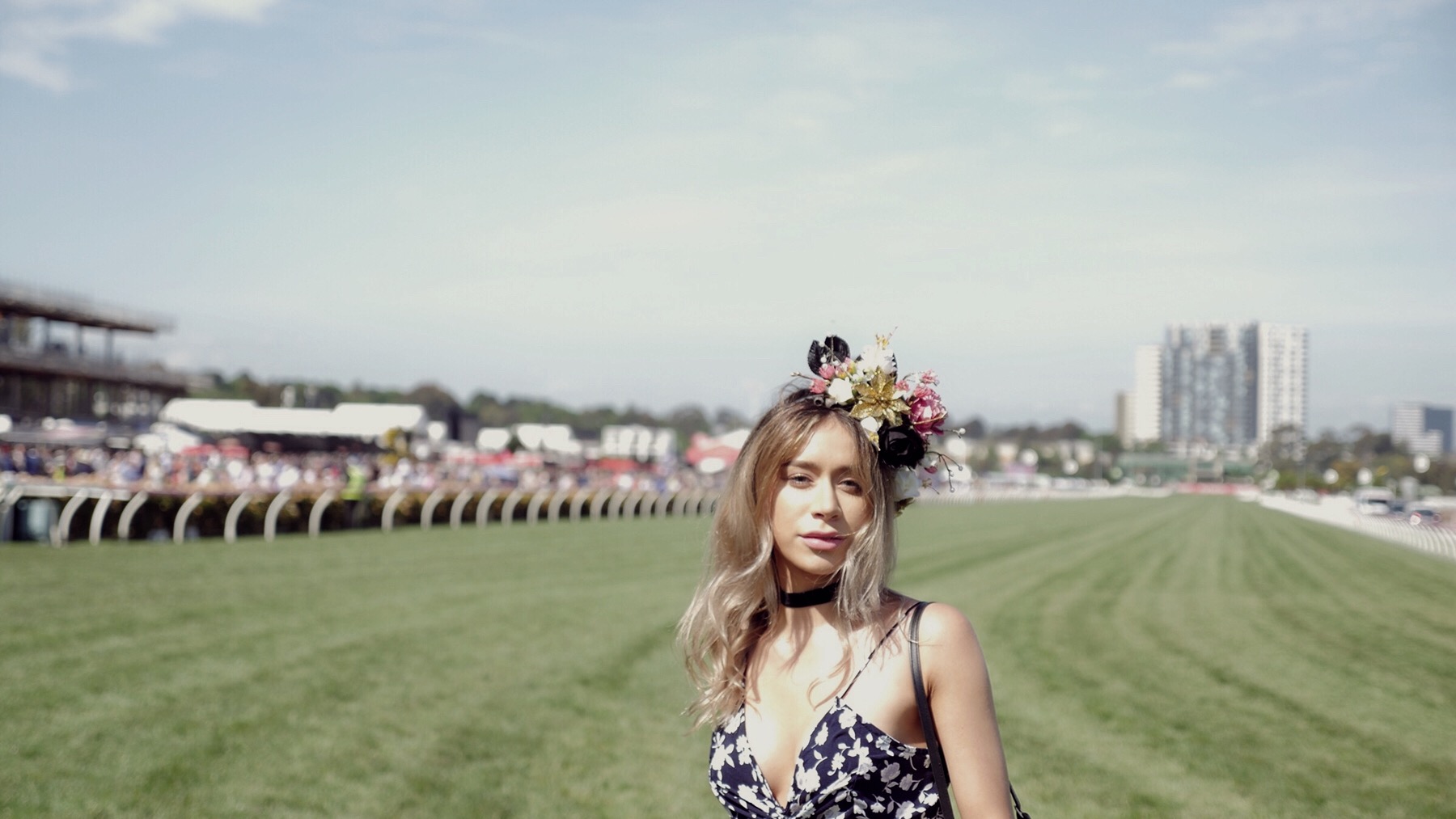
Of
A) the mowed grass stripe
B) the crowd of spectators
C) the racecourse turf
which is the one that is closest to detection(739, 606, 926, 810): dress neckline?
the racecourse turf

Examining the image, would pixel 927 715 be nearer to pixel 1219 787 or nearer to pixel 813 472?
pixel 813 472

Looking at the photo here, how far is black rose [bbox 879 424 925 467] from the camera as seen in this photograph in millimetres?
2520

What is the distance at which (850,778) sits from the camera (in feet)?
7.73

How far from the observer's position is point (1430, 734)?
8656mm

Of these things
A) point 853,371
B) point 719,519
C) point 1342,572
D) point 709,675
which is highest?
point 853,371

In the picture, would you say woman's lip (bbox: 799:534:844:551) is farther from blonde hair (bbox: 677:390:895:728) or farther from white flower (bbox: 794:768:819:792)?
white flower (bbox: 794:768:819:792)

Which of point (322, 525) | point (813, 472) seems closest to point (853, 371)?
point (813, 472)

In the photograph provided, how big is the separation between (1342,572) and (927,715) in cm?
2315

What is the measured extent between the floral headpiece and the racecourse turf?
429cm

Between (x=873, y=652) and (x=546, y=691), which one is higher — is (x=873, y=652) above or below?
above

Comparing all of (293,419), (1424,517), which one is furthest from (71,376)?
(1424,517)

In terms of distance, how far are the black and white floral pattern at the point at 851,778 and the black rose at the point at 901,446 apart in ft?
1.58

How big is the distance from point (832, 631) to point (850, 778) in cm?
30

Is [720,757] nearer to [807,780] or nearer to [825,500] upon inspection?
[807,780]
